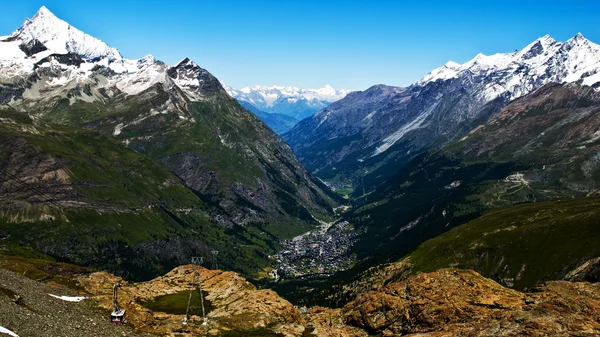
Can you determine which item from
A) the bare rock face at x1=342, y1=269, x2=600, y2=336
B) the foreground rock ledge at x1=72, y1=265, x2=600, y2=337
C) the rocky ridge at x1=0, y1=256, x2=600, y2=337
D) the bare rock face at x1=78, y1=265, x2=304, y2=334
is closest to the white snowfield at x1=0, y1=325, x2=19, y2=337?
the rocky ridge at x1=0, y1=256, x2=600, y2=337

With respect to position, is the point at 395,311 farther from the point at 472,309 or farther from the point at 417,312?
the point at 472,309

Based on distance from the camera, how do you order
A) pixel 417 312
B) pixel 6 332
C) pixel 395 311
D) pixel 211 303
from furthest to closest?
pixel 211 303 < pixel 395 311 < pixel 417 312 < pixel 6 332

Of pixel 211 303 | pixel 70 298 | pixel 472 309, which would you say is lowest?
pixel 472 309

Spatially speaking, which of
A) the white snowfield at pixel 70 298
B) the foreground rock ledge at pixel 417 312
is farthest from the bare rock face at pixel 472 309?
the white snowfield at pixel 70 298

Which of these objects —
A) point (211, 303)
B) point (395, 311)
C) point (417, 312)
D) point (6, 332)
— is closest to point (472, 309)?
point (417, 312)

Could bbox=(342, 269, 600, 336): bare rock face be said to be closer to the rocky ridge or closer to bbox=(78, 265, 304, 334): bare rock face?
the rocky ridge

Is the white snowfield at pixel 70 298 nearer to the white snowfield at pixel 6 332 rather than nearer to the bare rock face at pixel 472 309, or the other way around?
the white snowfield at pixel 6 332

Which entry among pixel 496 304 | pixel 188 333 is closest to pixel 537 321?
pixel 496 304

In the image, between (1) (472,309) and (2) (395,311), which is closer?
(1) (472,309)

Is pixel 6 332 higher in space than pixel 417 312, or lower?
higher

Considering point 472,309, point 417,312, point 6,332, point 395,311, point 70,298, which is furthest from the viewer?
point 395,311
